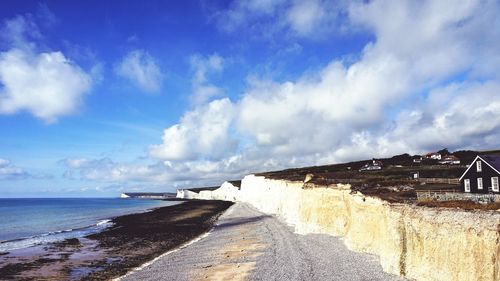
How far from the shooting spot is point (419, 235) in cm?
1694

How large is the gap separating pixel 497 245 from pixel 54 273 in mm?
24856

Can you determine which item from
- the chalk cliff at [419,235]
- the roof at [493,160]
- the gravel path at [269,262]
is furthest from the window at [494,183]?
the gravel path at [269,262]

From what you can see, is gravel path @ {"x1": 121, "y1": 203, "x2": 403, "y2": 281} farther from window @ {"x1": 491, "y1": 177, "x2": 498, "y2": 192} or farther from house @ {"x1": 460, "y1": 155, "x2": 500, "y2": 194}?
window @ {"x1": 491, "y1": 177, "x2": 498, "y2": 192}

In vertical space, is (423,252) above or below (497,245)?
below

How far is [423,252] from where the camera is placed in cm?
1661

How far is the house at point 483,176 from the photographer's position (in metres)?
33.4

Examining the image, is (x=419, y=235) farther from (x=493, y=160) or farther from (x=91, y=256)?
(x=91, y=256)

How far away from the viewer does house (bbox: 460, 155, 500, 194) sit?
33.4 meters

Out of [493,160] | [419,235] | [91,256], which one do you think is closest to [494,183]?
[493,160]

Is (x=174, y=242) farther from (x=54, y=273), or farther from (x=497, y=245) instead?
(x=497, y=245)

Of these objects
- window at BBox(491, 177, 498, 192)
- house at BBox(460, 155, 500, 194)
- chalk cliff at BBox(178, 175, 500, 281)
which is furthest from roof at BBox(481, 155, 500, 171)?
chalk cliff at BBox(178, 175, 500, 281)

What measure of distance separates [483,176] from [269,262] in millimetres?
21587

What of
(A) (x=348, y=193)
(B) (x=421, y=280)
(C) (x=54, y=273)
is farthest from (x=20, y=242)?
(B) (x=421, y=280)

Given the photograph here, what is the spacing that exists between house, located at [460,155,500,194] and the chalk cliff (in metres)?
11.9
